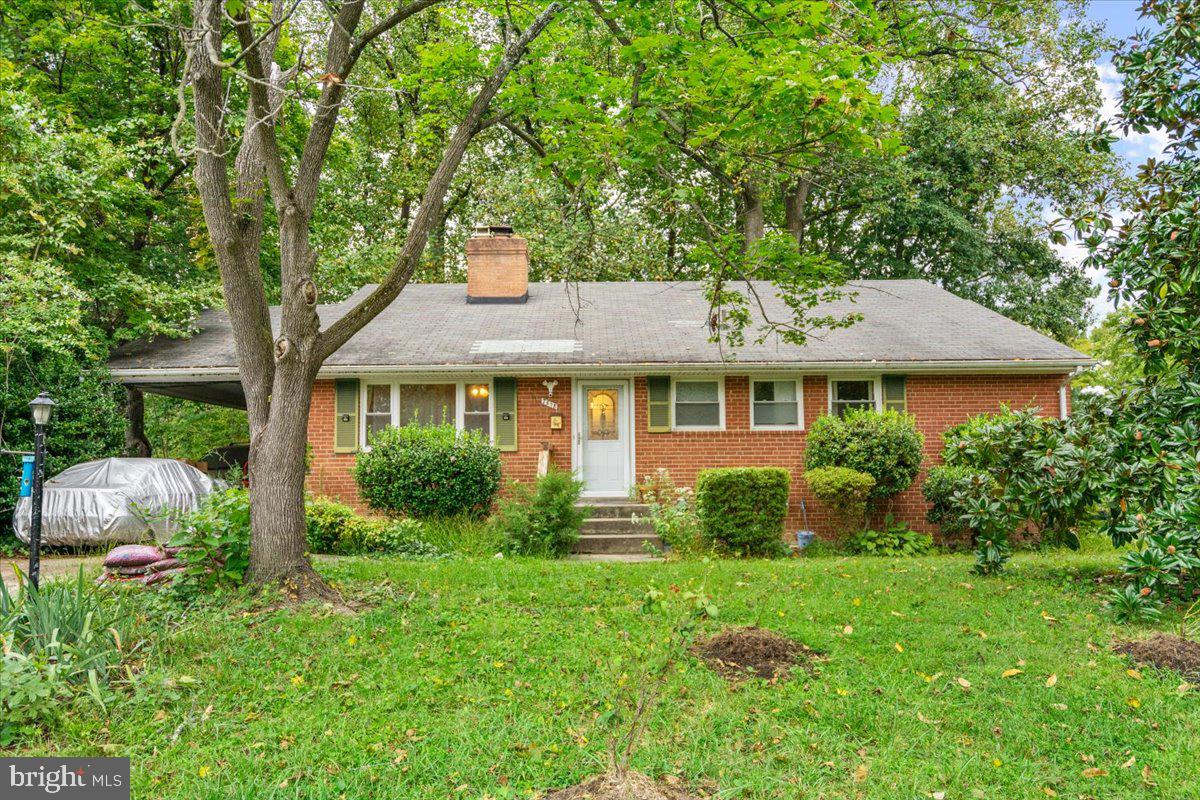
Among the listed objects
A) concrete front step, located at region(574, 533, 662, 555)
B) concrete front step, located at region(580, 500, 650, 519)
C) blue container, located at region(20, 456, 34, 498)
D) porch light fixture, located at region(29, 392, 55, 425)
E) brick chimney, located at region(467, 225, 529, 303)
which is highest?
brick chimney, located at region(467, 225, 529, 303)

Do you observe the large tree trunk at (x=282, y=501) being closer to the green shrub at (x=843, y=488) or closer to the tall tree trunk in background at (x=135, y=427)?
the green shrub at (x=843, y=488)

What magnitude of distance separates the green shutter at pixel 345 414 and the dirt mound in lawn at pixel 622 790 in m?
9.67

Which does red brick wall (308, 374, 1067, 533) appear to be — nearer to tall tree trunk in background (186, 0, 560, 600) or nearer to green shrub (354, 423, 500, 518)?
green shrub (354, 423, 500, 518)

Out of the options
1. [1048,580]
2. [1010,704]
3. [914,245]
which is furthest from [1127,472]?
[914,245]

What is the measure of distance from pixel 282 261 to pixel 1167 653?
719 centimetres

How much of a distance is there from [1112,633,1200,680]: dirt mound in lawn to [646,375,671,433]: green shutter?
7.74m

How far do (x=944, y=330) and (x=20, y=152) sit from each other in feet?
48.4

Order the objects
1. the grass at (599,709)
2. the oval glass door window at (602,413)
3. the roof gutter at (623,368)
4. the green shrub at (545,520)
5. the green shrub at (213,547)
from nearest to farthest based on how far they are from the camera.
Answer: the grass at (599,709) → the green shrub at (213,547) → the green shrub at (545,520) → the roof gutter at (623,368) → the oval glass door window at (602,413)

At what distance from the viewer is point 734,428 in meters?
12.4

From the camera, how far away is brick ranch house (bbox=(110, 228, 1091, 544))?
1185 centimetres

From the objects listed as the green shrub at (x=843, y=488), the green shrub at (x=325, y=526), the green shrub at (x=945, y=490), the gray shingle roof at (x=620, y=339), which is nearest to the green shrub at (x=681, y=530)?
the green shrub at (x=843, y=488)

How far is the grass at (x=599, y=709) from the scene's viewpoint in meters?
3.47

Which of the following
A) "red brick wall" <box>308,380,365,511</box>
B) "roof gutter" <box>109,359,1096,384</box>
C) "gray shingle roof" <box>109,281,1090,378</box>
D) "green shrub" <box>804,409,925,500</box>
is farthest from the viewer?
"red brick wall" <box>308,380,365,511</box>

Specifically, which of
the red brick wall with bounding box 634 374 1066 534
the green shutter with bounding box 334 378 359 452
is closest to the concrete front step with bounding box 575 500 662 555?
the red brick wall with bounding box 634 374 1066 534
